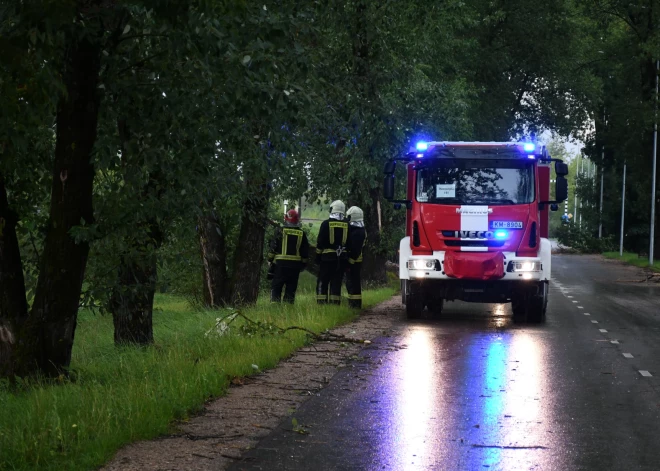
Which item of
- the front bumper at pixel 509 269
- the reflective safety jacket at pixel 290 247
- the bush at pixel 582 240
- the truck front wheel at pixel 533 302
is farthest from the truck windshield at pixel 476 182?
the bush at pixel 582 240

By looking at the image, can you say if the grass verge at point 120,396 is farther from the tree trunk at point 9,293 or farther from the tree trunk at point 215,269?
the tree trunk at point 215,269

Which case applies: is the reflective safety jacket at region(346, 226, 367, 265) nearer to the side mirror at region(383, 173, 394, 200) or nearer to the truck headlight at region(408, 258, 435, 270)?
the side mirror at region(383, 173, 394, 200)

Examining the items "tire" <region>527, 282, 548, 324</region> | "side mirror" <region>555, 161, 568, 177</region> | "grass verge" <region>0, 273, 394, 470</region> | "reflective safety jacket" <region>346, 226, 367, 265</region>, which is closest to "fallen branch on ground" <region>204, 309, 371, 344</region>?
"grass verge" <region>0, 273, 394, 470</region>

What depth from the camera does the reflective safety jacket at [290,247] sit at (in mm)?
18094

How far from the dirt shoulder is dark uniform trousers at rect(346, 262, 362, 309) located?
4999mm

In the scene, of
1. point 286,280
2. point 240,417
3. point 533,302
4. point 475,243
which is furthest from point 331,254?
point 240,417

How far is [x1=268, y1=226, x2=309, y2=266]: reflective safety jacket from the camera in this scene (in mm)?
18094

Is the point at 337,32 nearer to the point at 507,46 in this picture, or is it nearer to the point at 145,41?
the point at 145,41

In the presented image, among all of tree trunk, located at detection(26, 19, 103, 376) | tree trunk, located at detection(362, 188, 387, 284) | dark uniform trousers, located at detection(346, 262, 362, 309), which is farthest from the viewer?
tree trunk, located at detection(362, 188, 387, 284)

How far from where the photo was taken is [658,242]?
4706 cm

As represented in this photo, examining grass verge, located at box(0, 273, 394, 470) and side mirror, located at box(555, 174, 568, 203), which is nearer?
grass verge, located at box(0, 273, 394, 470)

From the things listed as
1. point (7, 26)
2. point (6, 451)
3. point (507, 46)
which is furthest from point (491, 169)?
point (507, 46)

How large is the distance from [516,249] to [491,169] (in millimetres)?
1350

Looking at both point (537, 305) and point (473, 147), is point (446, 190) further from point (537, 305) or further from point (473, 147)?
point (537, 305)
